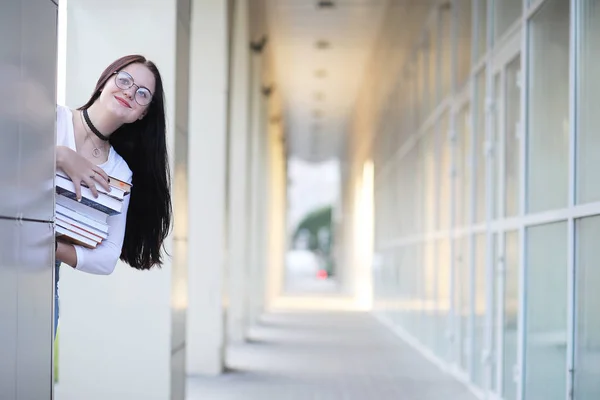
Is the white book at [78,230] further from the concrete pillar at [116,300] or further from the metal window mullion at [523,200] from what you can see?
the metal window mullion at [523,200]

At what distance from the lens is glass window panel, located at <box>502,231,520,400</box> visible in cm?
554

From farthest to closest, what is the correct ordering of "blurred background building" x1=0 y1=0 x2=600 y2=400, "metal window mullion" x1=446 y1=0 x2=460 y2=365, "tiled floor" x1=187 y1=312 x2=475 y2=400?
"metal window mullion" x1=446 y1=0 x2=460 y2=365 → "tiled floor" x1=187 y1=312 x2=475 y2=400 → "blurred background building" x1=0 y1=0 x2=600 y2=400

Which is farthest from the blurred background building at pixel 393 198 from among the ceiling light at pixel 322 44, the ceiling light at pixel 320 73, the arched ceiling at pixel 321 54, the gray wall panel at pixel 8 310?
the ceiling light at pixel 320 73

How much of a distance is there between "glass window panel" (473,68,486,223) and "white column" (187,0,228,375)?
2.01m

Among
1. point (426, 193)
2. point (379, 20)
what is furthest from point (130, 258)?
point (379, 20)

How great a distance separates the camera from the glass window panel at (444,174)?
8.23 meters

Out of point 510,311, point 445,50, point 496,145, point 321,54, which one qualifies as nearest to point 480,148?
point 496,145

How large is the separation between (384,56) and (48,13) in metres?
11.0

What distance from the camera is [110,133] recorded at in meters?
2.74

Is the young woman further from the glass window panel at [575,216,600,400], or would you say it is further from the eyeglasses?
the glass window panel at [575,216,600,400]

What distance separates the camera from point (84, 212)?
8.73 feet

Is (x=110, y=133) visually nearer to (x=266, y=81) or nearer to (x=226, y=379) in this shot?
(x=226, y=379)

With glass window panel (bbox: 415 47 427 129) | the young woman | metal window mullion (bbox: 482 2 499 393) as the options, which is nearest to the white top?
the young woman

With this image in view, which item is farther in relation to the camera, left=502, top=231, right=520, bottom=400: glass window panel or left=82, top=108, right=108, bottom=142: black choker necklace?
left=502, top=231, right=520, bottom=400: glass window panel
